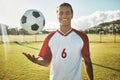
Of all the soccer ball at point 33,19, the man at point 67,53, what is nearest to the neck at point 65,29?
the man at point 67,53

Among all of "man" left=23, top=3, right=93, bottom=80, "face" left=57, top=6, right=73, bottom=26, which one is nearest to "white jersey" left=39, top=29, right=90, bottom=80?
"man" left=23, top=3, right=93, bottom=80

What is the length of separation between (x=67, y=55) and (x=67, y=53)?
20 millimetres

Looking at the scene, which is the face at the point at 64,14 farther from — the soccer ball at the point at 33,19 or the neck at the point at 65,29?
the soccer ball at the point at 33,19

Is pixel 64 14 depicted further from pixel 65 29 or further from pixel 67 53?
pixel 67 53

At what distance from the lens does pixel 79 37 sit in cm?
284

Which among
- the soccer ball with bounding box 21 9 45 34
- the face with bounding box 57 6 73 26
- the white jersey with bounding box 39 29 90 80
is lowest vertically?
the white jersey with bounding box 39 29 90 80

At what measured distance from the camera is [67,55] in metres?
2.77

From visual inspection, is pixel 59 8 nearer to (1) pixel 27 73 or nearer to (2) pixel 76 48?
(2) pixel 76 48

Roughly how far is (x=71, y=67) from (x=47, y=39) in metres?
0.39

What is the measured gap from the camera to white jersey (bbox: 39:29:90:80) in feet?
9.04

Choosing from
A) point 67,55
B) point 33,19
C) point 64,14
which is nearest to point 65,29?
point 64,14

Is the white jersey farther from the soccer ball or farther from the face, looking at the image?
the soccer ball

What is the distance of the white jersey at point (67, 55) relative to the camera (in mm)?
2754

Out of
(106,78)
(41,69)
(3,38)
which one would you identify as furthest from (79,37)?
(3,38)
